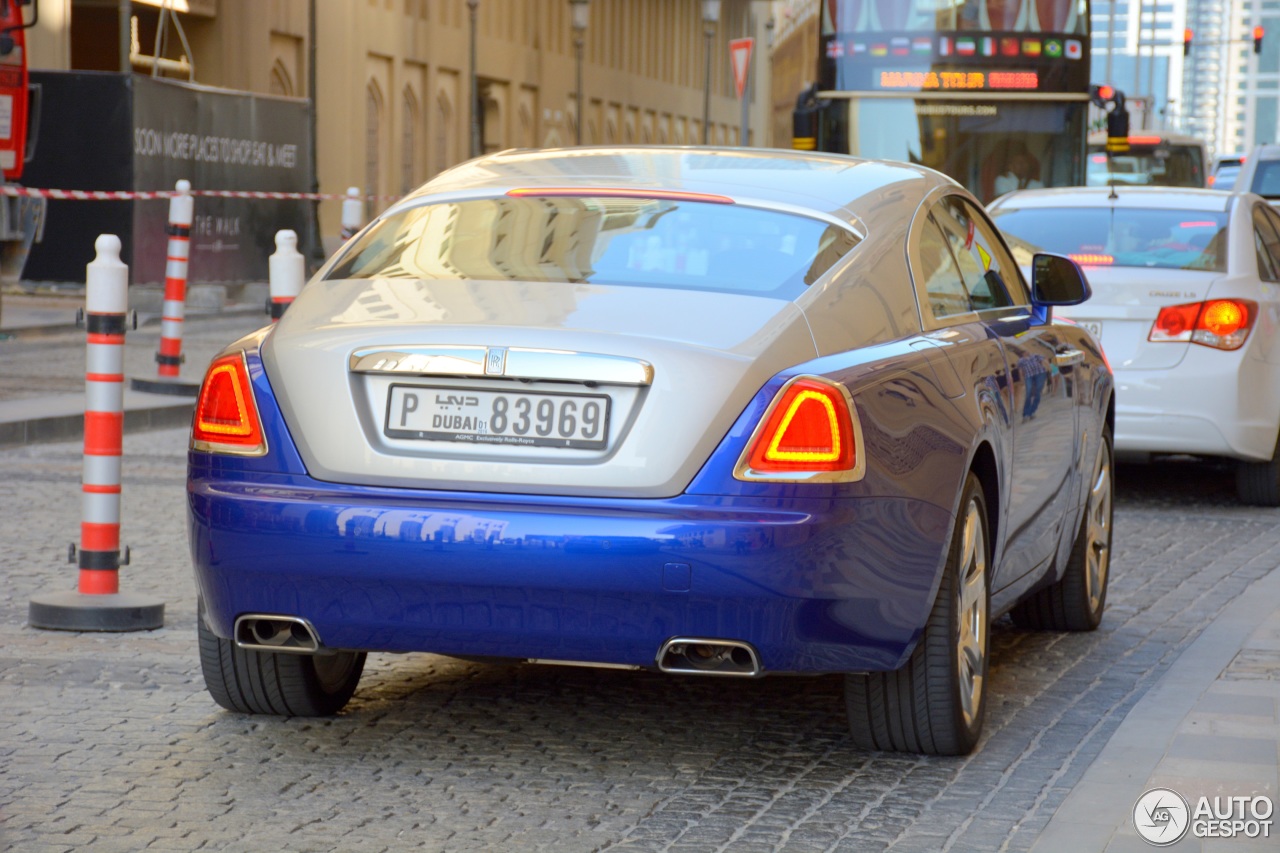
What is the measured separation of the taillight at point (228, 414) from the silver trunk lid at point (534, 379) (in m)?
0.07

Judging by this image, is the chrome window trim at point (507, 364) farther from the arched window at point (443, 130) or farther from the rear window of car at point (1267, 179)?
the arched window at point (443, 130)

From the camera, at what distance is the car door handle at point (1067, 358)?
6.55m

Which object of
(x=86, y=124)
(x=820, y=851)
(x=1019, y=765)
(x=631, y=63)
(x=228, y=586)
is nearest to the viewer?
(x=820, y=851)

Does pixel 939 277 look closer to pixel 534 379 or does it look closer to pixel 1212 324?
pixel 534 379

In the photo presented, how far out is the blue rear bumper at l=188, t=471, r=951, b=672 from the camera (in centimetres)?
459

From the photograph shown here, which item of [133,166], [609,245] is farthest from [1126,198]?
[133,166]

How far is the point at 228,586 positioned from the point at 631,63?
190 ft

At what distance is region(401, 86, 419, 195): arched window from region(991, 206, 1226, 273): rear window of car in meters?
31.4

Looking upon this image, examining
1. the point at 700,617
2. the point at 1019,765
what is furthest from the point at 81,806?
the point at 1019,765

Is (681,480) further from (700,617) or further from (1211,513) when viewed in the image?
(1211,513)

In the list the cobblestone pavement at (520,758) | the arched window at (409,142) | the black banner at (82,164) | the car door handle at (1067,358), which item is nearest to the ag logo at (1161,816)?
the cobblestone pavement at (520,758)

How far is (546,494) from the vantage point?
4648 millimetres

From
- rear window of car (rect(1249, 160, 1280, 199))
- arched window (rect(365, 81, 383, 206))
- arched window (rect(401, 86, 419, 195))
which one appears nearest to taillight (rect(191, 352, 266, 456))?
rear window of car (rect(1249, 160, 1280, 199))

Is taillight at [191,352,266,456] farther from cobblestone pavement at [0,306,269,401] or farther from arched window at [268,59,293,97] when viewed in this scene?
arched window at [268,59,293,97]
